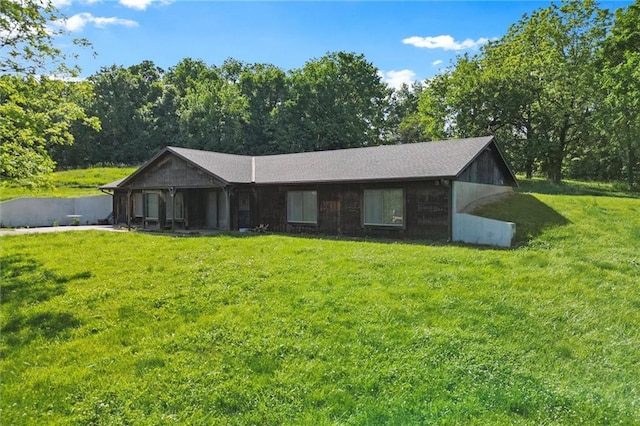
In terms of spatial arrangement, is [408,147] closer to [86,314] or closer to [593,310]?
[593,310]

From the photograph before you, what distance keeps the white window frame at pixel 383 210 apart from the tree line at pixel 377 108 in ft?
30.8

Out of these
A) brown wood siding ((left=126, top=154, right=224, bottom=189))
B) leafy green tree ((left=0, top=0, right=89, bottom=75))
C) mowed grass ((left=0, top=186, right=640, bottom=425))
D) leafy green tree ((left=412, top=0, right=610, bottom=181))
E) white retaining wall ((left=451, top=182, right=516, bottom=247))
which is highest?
leafy green tree ((left=412, top=0, right=610, bottom=181))

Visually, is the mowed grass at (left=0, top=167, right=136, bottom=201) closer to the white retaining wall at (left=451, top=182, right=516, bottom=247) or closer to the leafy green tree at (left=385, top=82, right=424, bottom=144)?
the white retaining wall at (left=451, top=182, right=516, bottom=247)

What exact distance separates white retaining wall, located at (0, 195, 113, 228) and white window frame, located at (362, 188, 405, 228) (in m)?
18.3

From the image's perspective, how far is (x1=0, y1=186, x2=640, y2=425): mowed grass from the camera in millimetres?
4285

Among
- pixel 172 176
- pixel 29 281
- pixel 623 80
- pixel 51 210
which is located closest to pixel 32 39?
pixel 29 281

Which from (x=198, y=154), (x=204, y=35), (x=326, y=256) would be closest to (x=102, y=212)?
(x=198, y=154)

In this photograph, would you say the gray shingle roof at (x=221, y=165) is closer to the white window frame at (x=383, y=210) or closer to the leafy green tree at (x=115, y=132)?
the white window frame at (x=383, y=210)

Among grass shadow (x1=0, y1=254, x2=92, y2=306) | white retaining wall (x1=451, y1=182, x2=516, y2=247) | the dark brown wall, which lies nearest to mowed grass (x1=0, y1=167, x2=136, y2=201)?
the dark brown wall

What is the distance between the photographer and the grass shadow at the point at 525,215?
43.7ft

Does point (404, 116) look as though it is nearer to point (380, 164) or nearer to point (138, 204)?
point (138, 204)

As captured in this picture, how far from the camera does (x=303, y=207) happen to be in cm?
1720

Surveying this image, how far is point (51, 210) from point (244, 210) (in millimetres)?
13705

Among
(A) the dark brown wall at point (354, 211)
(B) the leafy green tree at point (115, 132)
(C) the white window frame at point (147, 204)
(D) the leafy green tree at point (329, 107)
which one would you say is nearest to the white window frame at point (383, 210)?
(A) the dark brown wall at point (354, 211)
